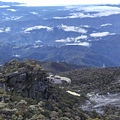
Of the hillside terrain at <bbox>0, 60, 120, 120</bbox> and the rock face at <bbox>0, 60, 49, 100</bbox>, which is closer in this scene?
the hillside terrain at <bbox>0, 60, 120, 120</bbox>

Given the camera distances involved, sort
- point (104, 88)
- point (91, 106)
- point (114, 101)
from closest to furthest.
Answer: point (91, 106), point (114, 101), point (104, 88)

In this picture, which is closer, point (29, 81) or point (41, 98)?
point (41, 98)

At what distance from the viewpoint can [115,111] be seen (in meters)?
64.4

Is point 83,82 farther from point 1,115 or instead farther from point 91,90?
point 1,115

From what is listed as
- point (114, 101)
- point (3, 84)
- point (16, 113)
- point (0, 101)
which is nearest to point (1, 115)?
point (16, 113)

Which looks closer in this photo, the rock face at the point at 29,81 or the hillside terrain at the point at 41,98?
the hillside terrain at the point at 41,98

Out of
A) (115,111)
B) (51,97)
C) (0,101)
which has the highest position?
(0,101)

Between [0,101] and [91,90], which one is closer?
[0,101]

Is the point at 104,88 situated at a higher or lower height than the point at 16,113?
lower

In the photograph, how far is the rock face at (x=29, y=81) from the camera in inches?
2064

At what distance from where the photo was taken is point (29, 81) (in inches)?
2119

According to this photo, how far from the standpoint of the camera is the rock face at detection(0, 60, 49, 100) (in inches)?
2064

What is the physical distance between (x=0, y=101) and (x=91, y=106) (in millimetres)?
33260

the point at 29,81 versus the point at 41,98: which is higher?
the point at 29,81
